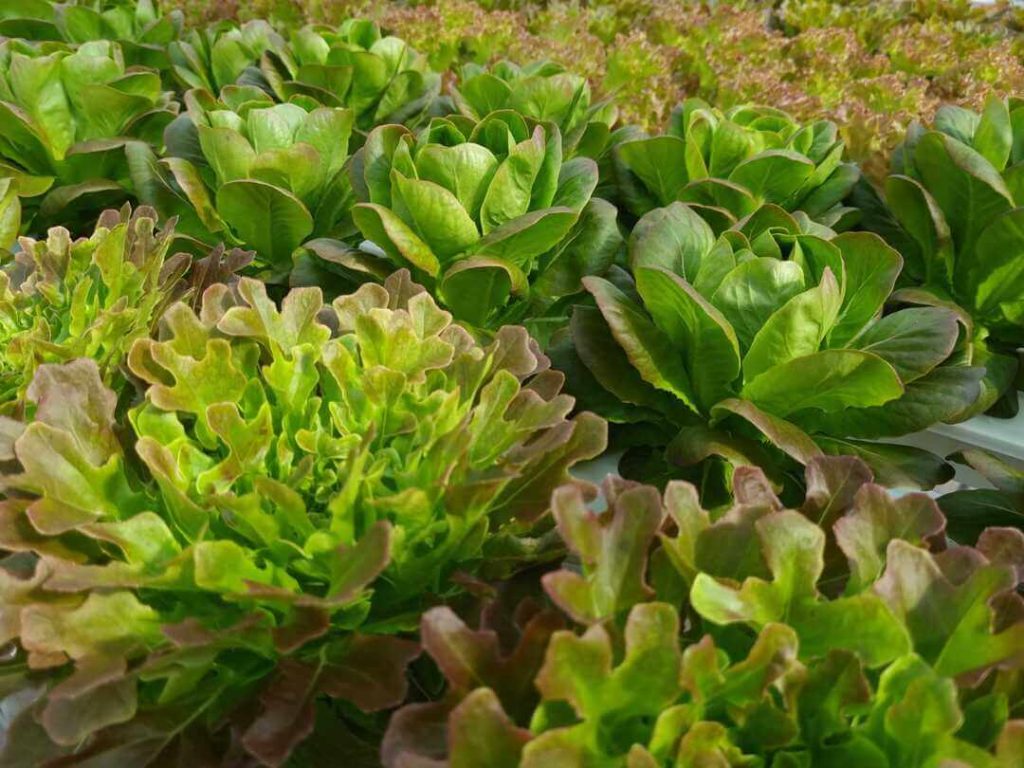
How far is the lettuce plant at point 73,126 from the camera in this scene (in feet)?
3.86

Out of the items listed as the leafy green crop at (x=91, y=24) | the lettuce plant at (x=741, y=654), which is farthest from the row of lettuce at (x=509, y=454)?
the leafy green crop at (x=91, y=24)

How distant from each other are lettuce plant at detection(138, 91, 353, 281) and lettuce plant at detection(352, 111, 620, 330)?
0.08 m

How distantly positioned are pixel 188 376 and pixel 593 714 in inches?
14.4

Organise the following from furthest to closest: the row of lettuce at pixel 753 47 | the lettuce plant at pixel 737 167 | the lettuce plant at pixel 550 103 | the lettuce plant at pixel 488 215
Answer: the row of lettuce at pixel 753 47
the lettuce plant at pixel 550 103
the lettuce plant at pixel 737 167
the lettuce plant at pixel 488 215

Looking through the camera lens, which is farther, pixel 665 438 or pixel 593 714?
pixel 665 438

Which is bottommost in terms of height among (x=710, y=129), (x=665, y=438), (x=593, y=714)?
(x=665, y=438)

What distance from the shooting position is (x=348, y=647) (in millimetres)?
547

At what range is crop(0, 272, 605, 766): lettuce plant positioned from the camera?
1.63ft

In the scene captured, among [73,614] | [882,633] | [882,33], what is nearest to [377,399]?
[73,614]

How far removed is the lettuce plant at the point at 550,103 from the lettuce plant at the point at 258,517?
0.56m

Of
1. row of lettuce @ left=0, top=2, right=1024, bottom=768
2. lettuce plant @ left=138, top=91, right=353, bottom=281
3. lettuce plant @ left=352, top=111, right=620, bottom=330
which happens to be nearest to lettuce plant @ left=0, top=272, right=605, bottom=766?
row of lettuce @ left=0, top=2, right=1024, bottom=768

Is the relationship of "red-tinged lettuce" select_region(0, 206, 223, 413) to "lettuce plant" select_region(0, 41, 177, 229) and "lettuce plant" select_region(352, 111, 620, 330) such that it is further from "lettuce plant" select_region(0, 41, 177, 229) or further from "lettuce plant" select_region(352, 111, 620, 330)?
"lettuce plant" select_region(0, 41, 177, 229)

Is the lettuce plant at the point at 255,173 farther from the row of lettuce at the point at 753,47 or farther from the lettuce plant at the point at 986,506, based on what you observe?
the lettuce plant at the point at 986,506

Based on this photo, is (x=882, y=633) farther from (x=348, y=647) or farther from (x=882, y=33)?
(x=882, y=33)
